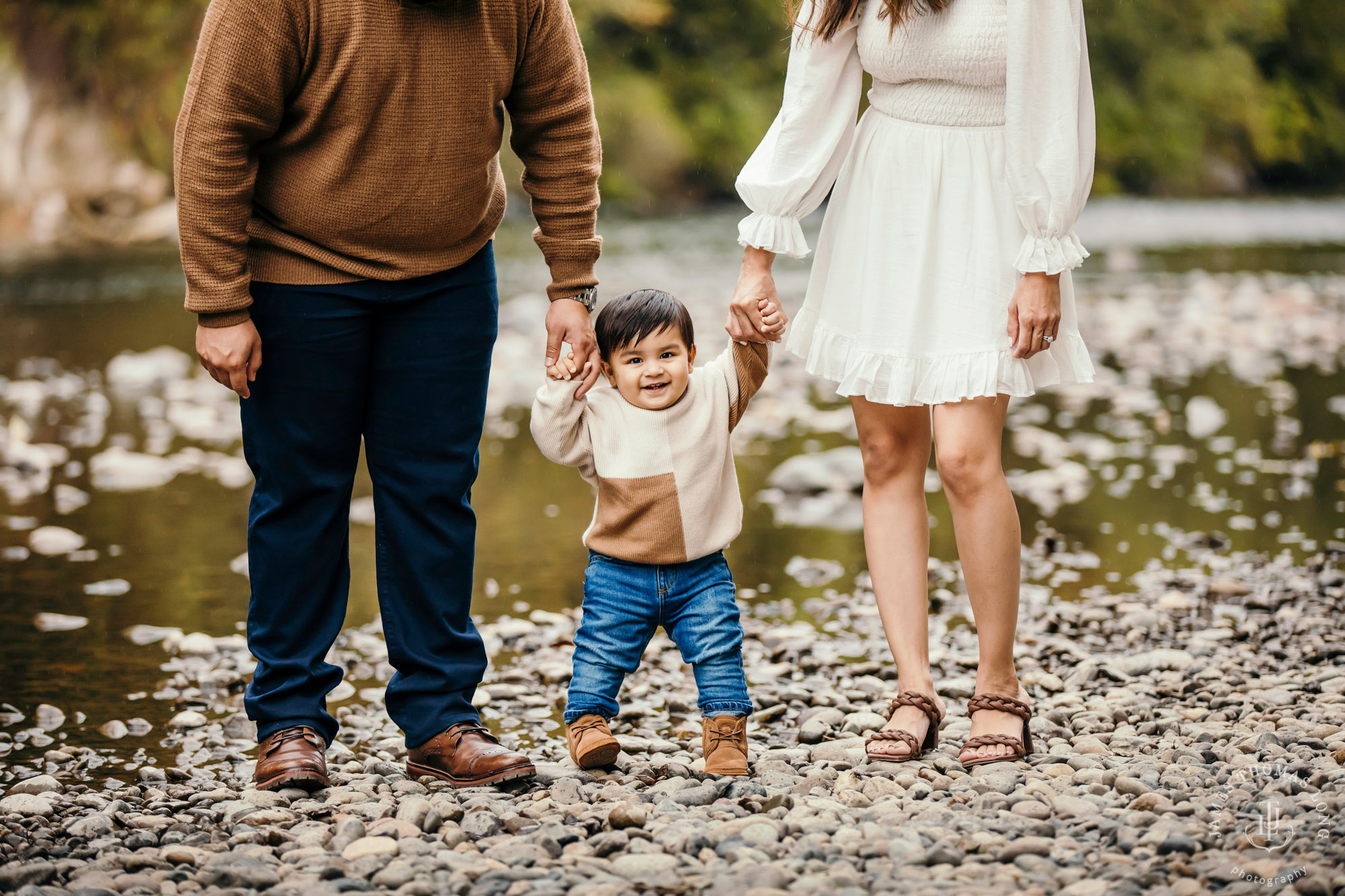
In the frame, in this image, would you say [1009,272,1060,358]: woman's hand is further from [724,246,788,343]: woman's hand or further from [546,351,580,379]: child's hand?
[546,351,580,379]: child's hand

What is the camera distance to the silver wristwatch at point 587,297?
2568 millimetres

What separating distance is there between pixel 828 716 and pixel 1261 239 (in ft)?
→ 50.7

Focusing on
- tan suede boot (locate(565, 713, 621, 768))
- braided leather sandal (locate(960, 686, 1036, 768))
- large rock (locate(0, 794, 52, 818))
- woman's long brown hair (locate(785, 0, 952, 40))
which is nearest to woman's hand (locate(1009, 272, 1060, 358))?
woman's long brown hair (locate(785, 0, 952, 40))

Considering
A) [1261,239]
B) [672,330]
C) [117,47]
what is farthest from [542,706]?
[117,47]

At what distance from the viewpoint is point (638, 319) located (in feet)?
8.07

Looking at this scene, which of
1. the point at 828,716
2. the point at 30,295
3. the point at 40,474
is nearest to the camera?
the point at 828,716

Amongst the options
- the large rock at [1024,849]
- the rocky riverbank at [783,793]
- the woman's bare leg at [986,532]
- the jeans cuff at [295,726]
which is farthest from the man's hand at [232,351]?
the large rock at [1024,849]

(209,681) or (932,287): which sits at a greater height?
(932,287)

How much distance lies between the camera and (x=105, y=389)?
734 cm

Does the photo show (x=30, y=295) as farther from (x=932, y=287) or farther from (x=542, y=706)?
(x=932, y=287)

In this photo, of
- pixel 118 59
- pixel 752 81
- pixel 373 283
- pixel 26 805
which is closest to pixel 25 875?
pixel 26 805

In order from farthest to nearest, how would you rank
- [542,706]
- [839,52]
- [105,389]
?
[105,389], [542,706], [839,52]

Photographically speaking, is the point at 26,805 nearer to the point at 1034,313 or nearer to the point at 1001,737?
the point at 1001,737

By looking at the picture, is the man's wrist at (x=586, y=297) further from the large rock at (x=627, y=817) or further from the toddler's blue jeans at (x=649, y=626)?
the large rock at (x=627, y=817)
